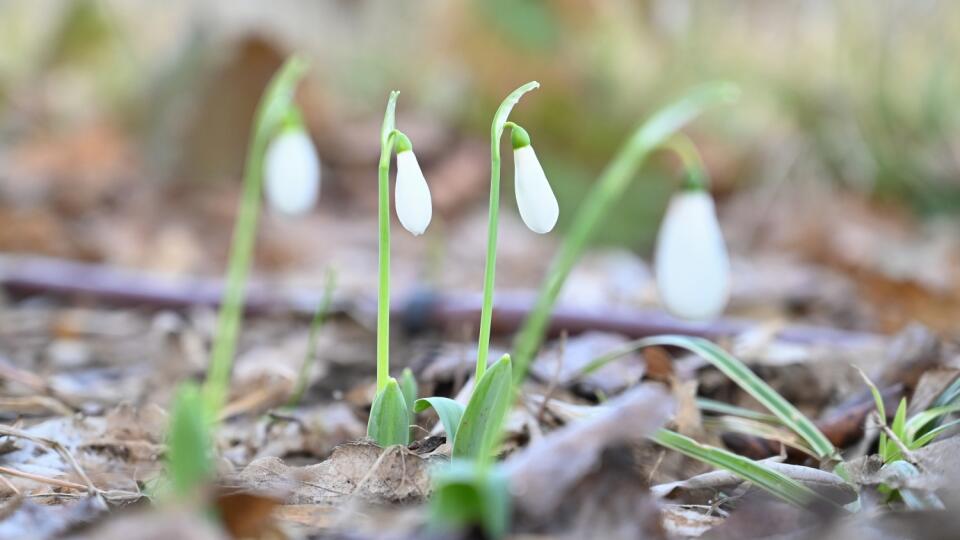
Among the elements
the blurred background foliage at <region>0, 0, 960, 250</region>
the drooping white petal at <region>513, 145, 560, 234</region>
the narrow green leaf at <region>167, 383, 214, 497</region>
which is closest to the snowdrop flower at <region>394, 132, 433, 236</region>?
the drooping white petal at <region>513, 145, 560, 234</region>

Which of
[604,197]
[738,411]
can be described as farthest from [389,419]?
[738,411]

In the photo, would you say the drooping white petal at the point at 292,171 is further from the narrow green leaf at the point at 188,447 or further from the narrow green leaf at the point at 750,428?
the narrow green leaf at the point at 188,447

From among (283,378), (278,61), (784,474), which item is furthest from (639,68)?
(784,474)

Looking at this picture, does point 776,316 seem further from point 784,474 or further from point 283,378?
point 784,474

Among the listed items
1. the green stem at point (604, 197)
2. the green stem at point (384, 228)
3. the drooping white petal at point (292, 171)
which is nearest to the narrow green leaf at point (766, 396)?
the green stem at point (604, 197)

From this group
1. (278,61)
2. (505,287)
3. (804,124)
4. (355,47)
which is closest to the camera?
(505,287)

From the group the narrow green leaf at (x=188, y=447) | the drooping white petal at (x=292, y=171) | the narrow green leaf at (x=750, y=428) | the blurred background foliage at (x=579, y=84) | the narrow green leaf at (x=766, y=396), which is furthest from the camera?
the blurred background foliage at (x=579, y=84)
